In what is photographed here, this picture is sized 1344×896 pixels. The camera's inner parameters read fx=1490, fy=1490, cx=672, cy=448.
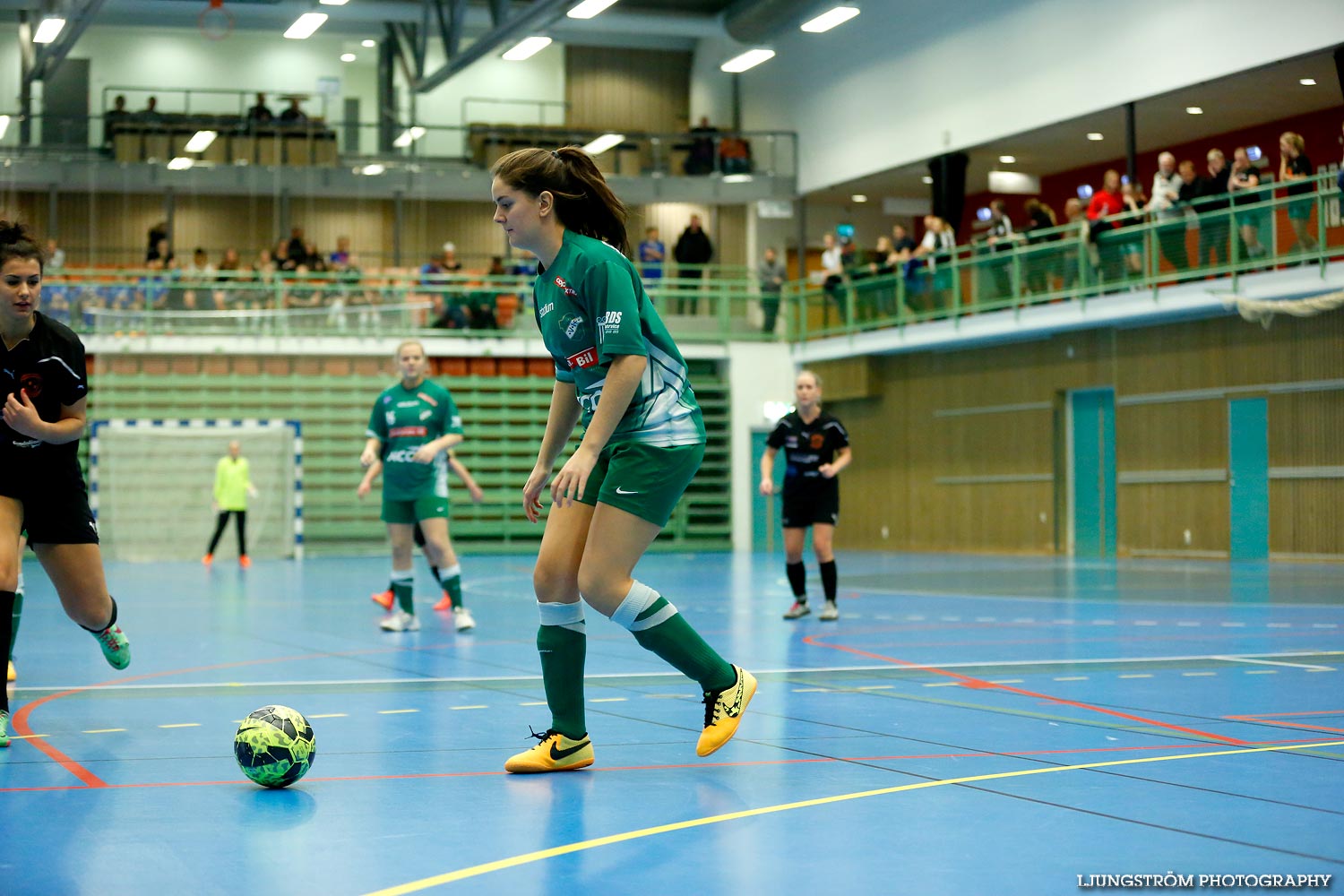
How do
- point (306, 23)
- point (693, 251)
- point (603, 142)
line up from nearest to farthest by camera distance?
point (306, 23)
point (693, 251)
point (603, 142)

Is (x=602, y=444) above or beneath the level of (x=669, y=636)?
above

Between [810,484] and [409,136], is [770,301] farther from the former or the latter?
[810,484]

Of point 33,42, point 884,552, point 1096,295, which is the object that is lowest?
point 884,552

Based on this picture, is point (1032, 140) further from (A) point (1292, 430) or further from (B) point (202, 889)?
(B) point (202, 889)

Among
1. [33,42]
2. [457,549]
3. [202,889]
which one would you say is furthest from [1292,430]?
[33,42]

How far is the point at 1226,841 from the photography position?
395cm

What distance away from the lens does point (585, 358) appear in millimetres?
5324

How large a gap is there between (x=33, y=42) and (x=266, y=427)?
36.0 feet

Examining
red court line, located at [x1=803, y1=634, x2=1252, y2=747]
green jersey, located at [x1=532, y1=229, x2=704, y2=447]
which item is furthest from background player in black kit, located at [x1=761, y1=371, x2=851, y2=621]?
green jersey, located at [x1=532, y1=229, x2=704, y2=447]

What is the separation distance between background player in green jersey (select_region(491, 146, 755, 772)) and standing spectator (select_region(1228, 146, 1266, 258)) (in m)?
17.0

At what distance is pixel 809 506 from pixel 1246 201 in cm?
1093

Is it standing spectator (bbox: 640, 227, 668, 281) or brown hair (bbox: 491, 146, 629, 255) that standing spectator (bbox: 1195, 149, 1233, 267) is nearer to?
standing spectator (bbox: 640, 227, 668, 281)

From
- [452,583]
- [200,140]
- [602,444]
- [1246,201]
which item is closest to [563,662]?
[602,444]

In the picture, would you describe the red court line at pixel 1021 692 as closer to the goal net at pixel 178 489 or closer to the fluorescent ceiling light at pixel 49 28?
the goal net at pixel 178 489
